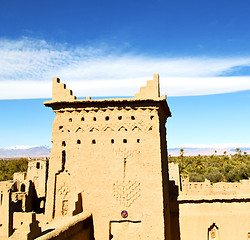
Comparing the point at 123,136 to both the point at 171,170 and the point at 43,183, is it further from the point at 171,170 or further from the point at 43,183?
the point at 43,183

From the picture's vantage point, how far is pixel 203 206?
10844 mm

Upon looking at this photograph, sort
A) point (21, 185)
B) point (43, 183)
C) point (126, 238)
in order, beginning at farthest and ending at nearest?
1. point (43, 183)
2. point (21, 185)
3. point (126, 238)

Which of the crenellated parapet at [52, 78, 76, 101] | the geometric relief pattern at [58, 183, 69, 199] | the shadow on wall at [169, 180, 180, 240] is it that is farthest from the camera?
the shadow on wall at [169, 180, 180, 240]

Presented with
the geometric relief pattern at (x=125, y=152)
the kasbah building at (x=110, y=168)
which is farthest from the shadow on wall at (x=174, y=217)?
the geometric relief pattern at (x=125, y=152)

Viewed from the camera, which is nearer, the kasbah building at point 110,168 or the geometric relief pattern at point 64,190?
the kasbah building at point 110,168

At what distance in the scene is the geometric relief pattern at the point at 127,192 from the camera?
357 inches

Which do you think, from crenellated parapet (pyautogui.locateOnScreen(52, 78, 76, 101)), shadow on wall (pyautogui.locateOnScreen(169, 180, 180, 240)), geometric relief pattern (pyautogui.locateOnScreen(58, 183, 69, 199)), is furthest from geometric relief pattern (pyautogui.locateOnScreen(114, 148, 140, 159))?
shadow on wall (pyautogui.locateOnScreen(169, 180, 180, 240))

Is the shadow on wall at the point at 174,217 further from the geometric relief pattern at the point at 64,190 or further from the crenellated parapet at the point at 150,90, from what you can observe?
the crenellated parapet at the point at 150,90

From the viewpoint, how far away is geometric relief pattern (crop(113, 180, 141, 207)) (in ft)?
29.8

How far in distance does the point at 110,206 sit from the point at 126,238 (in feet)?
3.59

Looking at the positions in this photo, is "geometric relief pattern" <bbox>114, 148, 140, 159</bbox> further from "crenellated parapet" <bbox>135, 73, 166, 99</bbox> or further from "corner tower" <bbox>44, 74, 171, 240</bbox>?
"crenellated parapet" <bbox>135, 73, 166, 99</bbox>

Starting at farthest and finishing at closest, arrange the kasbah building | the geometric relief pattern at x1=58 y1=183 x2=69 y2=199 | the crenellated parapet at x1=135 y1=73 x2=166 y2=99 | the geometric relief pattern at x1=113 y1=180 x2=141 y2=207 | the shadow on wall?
the shadow on wall, the crenellated parapet at x1=135 y1=73 x2=166 y2=99, the geometric relief pattern at x1=58 y1=183 x2=69 y2=199, the geometric relief pattern at x1=113 y1=180 x2=141 y2=207, the kasbah building

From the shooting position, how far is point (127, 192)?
Result: 29.9 ft

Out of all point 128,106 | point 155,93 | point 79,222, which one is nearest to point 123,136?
point 128,106
